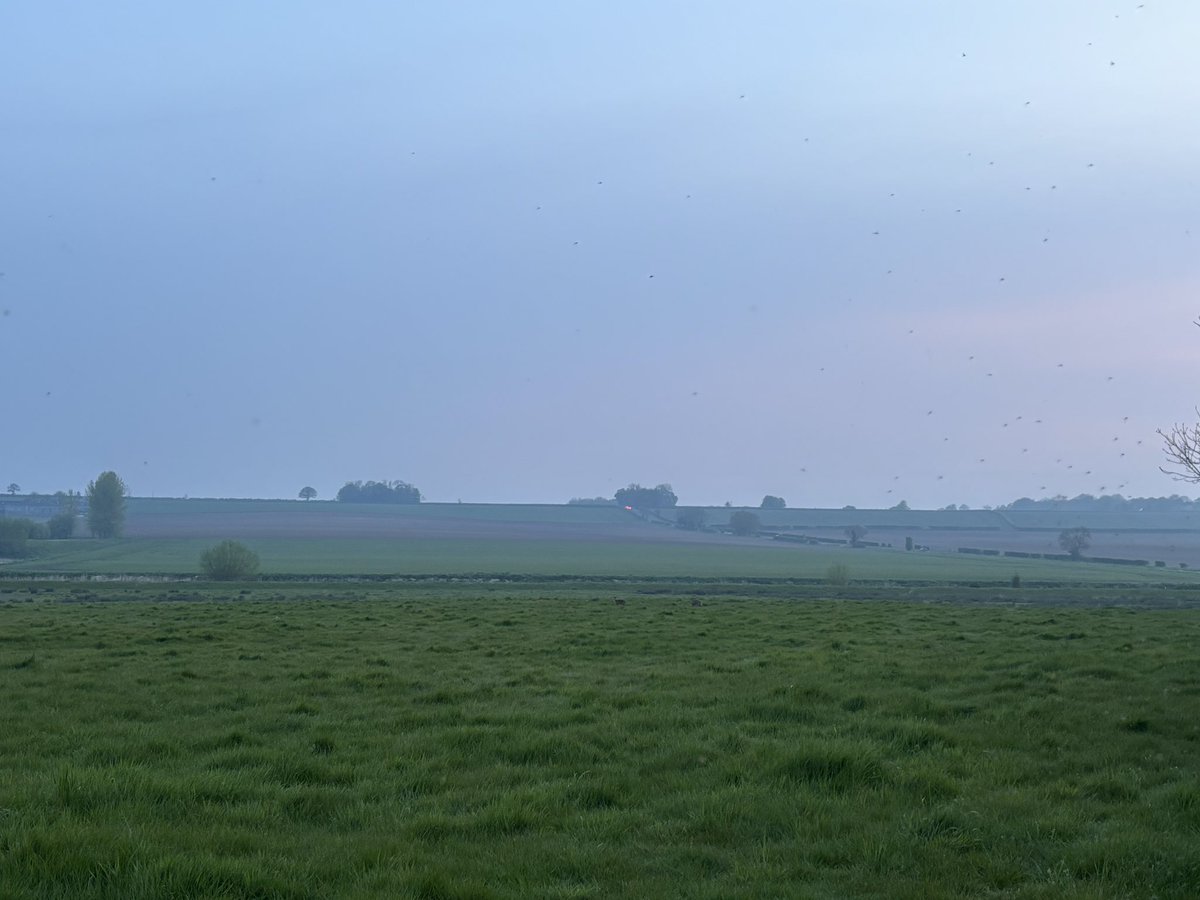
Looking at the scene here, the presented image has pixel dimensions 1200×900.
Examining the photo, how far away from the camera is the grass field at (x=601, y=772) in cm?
770

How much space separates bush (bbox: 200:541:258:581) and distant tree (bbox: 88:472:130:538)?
81.0 meters

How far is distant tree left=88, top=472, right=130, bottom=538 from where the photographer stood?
148 metres

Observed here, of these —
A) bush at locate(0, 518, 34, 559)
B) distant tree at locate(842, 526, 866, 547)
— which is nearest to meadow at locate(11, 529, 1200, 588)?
bush at locate(0, 518, 34, 559)

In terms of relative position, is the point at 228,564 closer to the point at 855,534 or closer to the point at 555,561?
the point at 555,561

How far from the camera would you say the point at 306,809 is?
9484 mm

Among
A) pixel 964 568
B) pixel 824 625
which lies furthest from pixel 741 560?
pixel 824 625

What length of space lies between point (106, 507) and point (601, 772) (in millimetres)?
153726

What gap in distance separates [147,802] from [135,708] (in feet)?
20.2

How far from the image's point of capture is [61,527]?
145m

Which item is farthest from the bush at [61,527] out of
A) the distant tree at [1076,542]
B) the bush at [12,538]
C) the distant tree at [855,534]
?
the distant tree at [1076,542]

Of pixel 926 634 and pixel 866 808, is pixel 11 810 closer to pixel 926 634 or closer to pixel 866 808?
pixel 866 808

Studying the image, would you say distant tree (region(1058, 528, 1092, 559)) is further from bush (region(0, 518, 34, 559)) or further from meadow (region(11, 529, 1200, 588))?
bush (region(0, 518, 34, 559))

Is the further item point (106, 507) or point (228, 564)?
point (106, 507)

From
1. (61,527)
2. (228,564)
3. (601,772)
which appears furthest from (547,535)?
(601,772)
